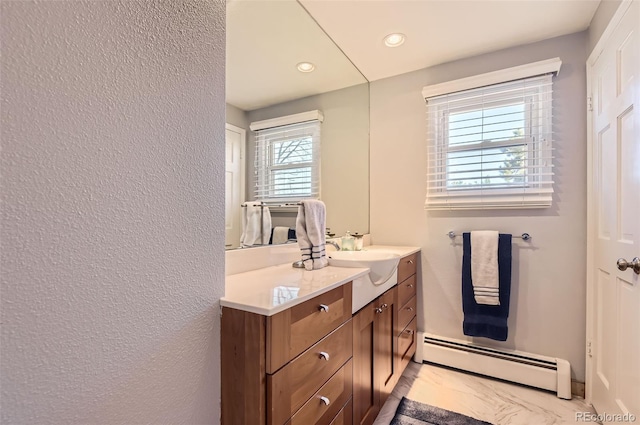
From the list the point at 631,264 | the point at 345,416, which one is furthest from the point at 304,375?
the point at 631,264

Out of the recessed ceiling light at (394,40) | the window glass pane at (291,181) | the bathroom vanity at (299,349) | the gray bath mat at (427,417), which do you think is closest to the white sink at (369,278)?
the bathroom vanity at (299,349)

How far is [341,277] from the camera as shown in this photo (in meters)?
1.18

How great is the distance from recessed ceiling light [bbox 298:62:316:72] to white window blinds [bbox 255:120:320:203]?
320mm

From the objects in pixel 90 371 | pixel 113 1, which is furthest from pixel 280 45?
pixel 90 371

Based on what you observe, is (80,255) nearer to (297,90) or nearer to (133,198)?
(133,198)

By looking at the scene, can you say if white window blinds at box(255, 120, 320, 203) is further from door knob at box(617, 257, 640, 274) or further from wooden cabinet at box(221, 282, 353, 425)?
door knob at box(617, 257, 640, 274)

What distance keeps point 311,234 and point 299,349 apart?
0.54m

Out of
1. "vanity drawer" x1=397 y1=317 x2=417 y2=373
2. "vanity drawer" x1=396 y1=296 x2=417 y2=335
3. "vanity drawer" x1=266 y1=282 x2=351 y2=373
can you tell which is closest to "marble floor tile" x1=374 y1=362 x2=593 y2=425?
"vanity drawer" x1=397 y1=317 x2=417 y2=373

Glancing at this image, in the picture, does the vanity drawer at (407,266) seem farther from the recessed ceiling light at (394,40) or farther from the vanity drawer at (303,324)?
the recessed ceiling light at (394,40)

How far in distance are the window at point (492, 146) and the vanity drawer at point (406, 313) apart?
0.73 meters

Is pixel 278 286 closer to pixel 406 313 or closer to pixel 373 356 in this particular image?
pixel 373 356

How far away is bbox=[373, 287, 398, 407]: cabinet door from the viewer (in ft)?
4.91

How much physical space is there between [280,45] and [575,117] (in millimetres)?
1853

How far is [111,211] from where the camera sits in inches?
27.2
